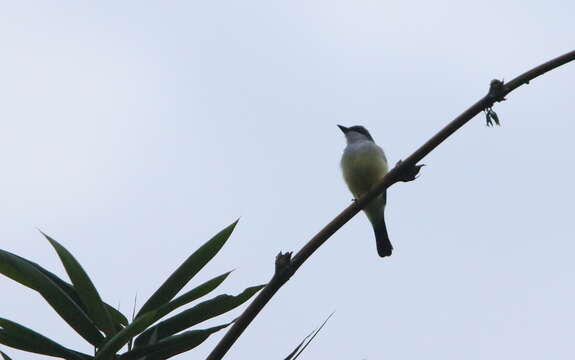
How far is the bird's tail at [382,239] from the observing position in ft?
25.0

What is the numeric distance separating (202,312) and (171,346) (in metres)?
0.18

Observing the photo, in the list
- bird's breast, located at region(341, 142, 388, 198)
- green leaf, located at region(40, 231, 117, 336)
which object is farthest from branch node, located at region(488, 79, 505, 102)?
bird's breast, located at region(341, 142, 388, 198)

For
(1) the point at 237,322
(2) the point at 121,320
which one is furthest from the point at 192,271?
(1) the point at 237,322

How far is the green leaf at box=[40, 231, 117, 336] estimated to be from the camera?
2.12 meters

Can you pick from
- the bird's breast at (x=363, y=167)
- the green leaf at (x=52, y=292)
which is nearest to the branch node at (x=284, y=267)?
the green leaf at (x=52, y=292)

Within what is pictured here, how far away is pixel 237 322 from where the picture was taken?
70.9 inches

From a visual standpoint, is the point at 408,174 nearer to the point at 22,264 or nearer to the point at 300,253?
the point at 300,253

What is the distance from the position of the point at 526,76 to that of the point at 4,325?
1.61 metres

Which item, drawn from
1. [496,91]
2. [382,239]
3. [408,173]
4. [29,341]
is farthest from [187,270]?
[382,239]

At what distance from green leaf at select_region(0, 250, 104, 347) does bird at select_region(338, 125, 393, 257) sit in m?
4.14

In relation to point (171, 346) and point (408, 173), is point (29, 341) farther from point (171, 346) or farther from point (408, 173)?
point (408, 173)

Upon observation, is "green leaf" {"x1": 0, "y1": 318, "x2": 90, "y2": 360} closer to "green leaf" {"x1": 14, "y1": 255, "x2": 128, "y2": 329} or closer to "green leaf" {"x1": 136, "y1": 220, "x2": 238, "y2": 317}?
"green leaf" {"x1": 14, "y1": 255, "x2": 128, "y2": 329}

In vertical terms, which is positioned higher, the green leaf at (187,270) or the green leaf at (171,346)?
the green leaf at (187,270)

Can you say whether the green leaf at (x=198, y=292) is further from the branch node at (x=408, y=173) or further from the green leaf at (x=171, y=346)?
the branch node at (x=408, y=173)
